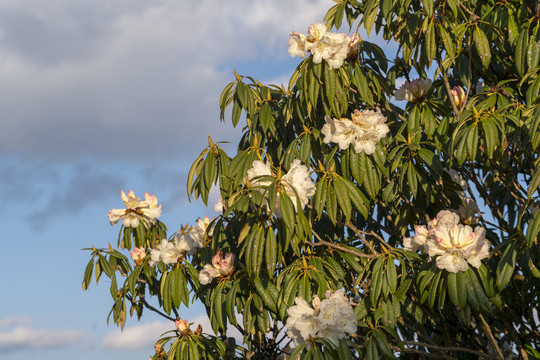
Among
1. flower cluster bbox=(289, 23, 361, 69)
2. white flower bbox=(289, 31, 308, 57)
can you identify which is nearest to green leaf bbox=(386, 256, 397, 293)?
flower cluster bbox=(289, 23, 361, 69)

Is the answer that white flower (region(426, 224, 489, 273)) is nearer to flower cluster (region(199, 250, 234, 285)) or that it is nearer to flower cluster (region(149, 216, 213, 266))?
flower cluster (region(199, 250, 234, 285))

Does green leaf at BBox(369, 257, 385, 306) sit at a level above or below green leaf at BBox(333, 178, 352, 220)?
below

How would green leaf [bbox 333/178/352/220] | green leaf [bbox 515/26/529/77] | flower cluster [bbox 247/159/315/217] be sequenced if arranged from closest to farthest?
flower cluster [bbox 247/159/315/217]
green leaf [bbox 333/178/352/220]
green leaf [bbox 515/26/529/77]

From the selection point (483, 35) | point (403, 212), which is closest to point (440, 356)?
point (403, 212)

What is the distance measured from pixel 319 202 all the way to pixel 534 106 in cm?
105

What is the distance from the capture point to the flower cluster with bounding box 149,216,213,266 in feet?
11.6

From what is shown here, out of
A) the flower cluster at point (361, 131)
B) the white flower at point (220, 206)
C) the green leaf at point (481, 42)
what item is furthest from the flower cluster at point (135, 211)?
the green leaf at point (481, 42)

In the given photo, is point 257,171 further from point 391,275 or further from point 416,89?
point 416,89

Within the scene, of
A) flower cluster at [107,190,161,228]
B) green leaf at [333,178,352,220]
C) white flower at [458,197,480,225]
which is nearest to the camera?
green leaf at [333,178,352,220]

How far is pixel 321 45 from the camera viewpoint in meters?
3.12

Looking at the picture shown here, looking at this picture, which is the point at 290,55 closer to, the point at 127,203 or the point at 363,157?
the point at 363,157

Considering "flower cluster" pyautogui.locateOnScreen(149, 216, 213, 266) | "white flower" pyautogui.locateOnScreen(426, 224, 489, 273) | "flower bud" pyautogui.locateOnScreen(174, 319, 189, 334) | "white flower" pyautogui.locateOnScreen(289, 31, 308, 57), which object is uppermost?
"white flower" pyautogui.locateOnScreen(289, 31, 308, 57)

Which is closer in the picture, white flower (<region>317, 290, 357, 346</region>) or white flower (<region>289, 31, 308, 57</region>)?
white flower (<region>317, 290, 357, 346</region>)

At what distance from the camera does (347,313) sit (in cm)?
274
